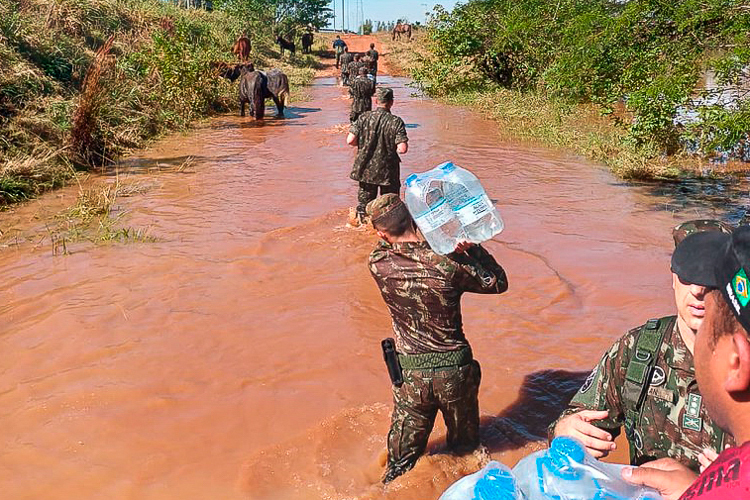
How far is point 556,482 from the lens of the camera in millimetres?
1438

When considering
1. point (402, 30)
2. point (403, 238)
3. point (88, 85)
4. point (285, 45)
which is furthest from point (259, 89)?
point (402, 30)

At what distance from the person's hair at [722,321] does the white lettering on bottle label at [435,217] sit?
2001 mm

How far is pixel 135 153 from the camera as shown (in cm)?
1143

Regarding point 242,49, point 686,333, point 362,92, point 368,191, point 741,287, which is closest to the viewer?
point 741,287

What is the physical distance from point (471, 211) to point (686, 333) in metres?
1.49

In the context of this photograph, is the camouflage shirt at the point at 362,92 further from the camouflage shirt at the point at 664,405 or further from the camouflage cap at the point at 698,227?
the camouflage shirt at the point at 664,405

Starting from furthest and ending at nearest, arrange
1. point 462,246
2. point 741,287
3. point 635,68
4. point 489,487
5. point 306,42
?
point 306,42
point 635,68
point 462,246
point 489,487
point 741,287

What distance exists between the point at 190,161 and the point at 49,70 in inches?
135

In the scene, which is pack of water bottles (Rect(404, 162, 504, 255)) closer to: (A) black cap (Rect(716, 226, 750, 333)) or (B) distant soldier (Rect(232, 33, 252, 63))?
(A) black cap (Rect(716, 226, 750, 333))

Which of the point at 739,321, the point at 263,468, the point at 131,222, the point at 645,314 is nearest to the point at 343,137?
the point at 131,222

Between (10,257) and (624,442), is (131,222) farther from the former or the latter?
(624,442)

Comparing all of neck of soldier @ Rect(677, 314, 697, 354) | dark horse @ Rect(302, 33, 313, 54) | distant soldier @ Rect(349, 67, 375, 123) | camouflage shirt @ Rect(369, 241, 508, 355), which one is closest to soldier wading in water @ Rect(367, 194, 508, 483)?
camouflage shirt @ Rect(369, 241, 508, 355)

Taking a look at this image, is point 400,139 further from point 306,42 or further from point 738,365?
point 306,42

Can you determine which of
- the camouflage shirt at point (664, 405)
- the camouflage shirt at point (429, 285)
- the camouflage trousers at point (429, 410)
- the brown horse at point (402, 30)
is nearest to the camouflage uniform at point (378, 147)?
the camouflage shirt at point (429, 285)
